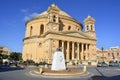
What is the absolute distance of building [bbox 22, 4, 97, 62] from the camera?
5222 cm

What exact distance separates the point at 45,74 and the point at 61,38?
34.6m

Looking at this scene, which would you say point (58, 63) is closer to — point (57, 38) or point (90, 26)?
point (57, 38)

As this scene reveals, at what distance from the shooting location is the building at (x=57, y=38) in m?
52.2

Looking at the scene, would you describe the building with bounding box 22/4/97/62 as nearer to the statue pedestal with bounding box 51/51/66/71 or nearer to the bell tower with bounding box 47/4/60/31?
the bell tower with bounding box 47/4/60/31

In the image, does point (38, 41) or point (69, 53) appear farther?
point (38, 41)

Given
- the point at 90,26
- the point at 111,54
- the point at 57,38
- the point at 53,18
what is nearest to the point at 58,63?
the point at 57,38

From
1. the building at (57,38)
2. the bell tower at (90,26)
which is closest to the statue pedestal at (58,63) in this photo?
the building at (57,38)

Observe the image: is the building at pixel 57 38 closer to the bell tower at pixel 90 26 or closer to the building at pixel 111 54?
the bell tower at pixel 90 26

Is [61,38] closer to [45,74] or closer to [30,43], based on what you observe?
[30,43]

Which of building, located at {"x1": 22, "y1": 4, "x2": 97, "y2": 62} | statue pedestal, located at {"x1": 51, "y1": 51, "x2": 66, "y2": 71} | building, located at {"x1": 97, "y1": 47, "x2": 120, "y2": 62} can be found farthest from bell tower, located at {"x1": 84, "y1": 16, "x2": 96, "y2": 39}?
statue pedestal, located at {"x1": 51, "y1": 51, "x2": 66, "y2": 71}

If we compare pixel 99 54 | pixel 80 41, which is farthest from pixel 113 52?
pixel 80 41

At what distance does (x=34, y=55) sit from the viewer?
61.0 metres

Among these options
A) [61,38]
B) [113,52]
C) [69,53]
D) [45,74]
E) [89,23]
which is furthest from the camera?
[113,52]

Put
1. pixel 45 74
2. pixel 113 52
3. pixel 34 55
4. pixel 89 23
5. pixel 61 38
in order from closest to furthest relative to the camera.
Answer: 1. pixel 45 74
2. pixel 61 38
3. pixel 34 55
4. pixel 89 23
5. pixel 113 52
